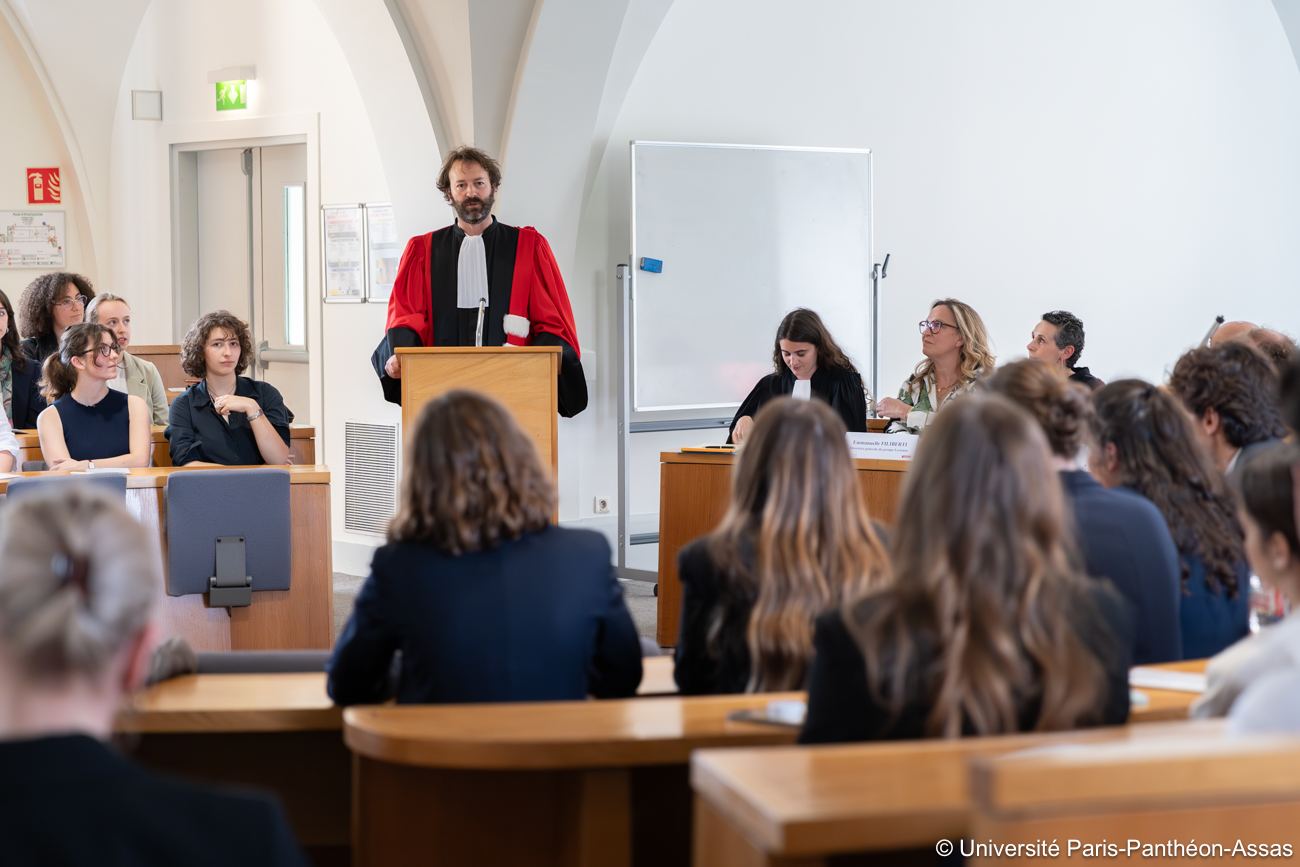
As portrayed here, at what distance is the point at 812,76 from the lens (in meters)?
7.35

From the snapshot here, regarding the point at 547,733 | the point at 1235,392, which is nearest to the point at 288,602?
the point at 547,733

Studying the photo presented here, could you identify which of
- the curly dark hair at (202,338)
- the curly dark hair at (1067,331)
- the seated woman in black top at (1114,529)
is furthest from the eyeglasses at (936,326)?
the curly dark hair at (202,338)

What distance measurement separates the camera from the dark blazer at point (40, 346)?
6395 mm

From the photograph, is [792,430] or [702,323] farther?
[702,323]

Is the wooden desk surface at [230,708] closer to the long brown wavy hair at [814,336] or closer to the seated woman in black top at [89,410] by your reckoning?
the seated woman in black top at [89,410]

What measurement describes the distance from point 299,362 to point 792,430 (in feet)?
20.4

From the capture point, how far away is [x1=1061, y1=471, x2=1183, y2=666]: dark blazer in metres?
2.33

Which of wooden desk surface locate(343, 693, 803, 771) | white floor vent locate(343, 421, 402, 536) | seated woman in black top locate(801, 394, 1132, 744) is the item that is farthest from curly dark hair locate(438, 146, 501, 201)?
seated woman in black top locate(801, 394, 1132, 744)

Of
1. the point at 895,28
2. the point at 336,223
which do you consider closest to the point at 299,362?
the point at 336,223

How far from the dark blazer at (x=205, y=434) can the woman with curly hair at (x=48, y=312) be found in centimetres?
185

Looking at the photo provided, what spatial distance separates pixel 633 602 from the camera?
20.9 ft

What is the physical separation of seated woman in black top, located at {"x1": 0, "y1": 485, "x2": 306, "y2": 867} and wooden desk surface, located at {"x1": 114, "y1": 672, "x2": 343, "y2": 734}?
948 mm

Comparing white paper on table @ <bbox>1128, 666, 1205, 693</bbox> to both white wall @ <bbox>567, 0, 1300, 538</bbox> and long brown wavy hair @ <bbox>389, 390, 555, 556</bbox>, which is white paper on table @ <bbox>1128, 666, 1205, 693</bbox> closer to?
long brown wavy hair @ <bbox>389, 390, 555, 556</bbox>

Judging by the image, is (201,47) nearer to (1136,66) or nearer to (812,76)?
Result: (812,76)
